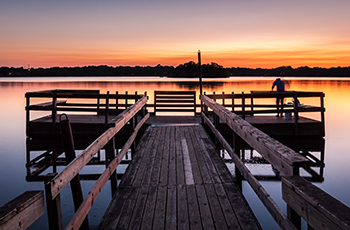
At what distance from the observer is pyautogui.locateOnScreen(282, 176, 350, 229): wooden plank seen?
1.38m

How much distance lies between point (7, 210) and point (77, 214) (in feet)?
4.81

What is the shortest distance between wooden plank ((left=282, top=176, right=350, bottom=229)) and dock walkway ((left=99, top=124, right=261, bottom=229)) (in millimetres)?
1713

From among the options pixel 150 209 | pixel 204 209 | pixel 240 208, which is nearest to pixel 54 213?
pixel 150 209

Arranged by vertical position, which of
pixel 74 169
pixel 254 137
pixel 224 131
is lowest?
pixel 224 131

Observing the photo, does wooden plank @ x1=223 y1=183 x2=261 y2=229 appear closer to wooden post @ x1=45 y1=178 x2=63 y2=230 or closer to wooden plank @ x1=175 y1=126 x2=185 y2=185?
wooden plank @ x1=175 y1=126 x2=185 y2=185

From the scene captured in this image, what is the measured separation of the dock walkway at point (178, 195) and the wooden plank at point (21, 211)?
6.22 ft

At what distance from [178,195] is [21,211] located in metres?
3.03

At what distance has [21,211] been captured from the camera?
1.53 metres

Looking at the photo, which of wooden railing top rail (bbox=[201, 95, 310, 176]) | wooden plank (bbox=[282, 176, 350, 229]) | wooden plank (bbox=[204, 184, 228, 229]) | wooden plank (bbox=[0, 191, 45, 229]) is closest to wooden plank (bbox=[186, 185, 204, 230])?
wooden plank (bbox=[204, 184, 228, 229])

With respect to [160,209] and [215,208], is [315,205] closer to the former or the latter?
[215,208]

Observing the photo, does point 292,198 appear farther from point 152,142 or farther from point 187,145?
point 152,142

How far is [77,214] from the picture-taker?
2.84m

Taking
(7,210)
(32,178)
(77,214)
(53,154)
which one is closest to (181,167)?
(77,214)

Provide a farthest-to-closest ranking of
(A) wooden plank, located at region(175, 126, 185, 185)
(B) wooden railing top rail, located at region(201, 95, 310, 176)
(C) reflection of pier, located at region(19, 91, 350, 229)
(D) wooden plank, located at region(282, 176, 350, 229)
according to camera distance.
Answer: (A) wooden plank, located at region(175, 126, 185, 185)
(B) wooden railing top rail, located at region(201, 95, 310, 176)
(C) reflection of pier, located at region(19, 91, 350, 229)
(D) wooden plank, located at region(282, 176, 350, 229)
